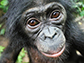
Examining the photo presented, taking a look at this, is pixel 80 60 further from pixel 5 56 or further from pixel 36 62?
pixel 5 56

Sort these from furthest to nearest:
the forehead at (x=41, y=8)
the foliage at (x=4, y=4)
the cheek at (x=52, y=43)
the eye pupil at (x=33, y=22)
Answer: the foliage at (x=4, y=4) → the eye pupil at (x=33, y=22) → the forehead at (x=41, y=8) → the cheek at (x=52, y=43)

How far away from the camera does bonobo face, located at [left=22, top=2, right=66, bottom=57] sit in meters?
2.18

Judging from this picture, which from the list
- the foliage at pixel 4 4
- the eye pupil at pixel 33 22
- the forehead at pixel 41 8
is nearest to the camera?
the forehead at pixel 41 8

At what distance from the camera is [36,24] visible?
258 cm

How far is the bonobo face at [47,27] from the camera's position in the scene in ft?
7.14

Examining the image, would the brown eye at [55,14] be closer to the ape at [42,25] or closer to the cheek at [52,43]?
the ape at [42,25]

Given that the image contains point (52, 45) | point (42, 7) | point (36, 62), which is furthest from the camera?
point (36, 62)

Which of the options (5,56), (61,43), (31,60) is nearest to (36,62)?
(31,60)

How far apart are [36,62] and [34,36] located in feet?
3.78

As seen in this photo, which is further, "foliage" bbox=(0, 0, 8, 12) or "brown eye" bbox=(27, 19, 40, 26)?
"foliage" bbox=(0, 0, 8, 12)

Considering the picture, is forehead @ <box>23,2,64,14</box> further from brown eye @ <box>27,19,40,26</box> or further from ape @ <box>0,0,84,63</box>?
brown eye @ <box>27,19,40,26</box>

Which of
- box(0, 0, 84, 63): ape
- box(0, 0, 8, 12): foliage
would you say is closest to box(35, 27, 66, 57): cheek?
box(0, 0, 84, 63): ape

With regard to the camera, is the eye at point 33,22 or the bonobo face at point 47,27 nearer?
the bonobo face at point 47,27

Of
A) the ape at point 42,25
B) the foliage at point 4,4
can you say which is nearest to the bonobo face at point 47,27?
the ape at point 42,25
